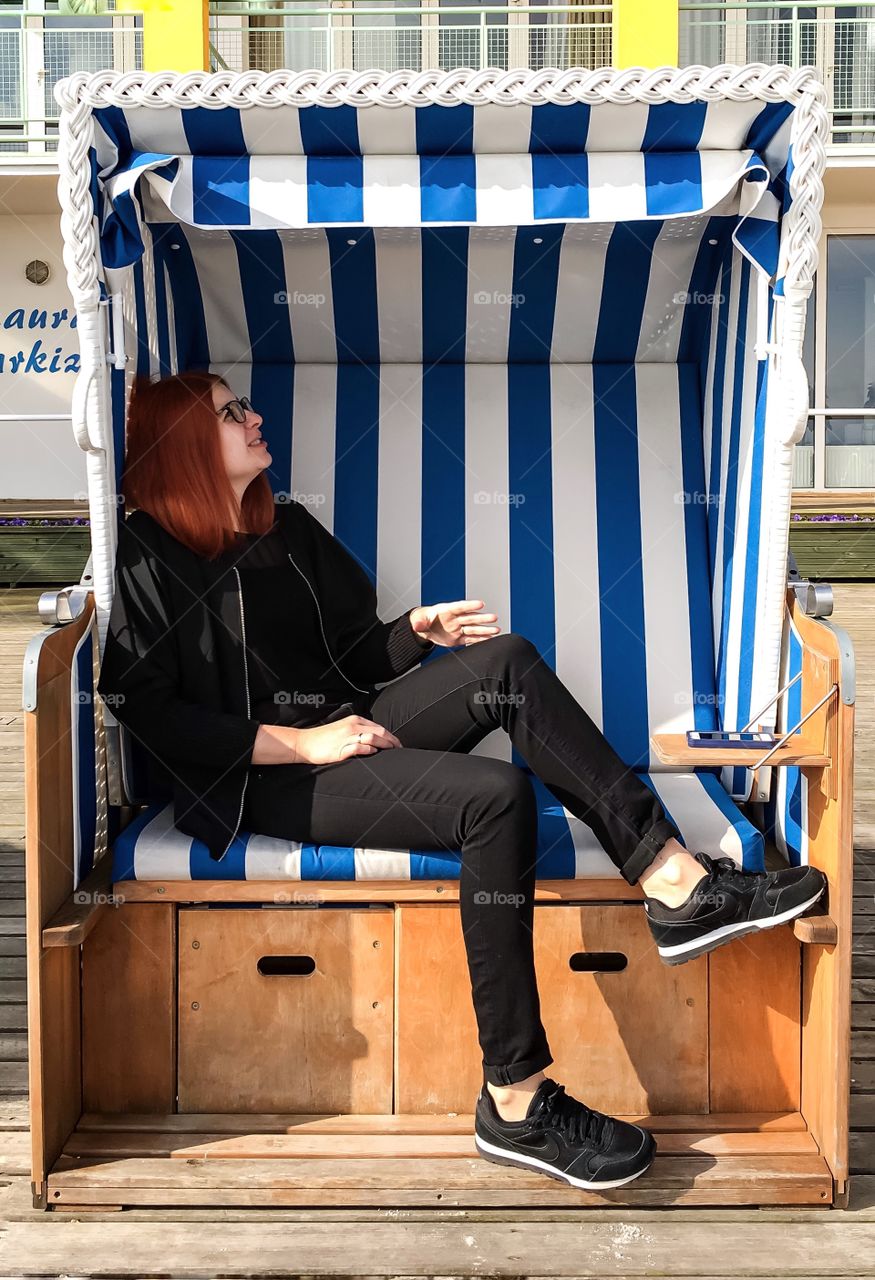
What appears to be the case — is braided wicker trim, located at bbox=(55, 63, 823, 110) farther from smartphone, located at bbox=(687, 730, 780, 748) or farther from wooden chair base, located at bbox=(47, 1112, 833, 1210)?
wooden chair base, located at bbox=(47, 1112, 833, 1210)

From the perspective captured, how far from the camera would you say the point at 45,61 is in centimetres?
982

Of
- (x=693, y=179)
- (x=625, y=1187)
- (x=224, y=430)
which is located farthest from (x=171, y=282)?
(x=625, y=1187)

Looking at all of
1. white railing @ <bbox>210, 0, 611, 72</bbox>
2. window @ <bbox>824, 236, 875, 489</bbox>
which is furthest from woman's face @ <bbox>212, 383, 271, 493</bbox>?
window @ <bbox>824, 236, 875, 489</bbox>

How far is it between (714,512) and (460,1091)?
57.7 inches

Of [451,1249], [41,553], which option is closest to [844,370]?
[41,553]

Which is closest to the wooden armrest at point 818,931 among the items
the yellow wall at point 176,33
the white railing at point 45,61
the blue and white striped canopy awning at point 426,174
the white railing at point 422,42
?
the blue and white striped canopy awning at point 426,174

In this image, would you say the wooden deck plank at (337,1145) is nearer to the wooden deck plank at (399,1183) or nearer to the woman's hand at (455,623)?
the wooden deck plank at (399,1183)

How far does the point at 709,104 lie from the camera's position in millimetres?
2059

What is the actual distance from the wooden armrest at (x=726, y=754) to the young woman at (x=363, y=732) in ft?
0.32

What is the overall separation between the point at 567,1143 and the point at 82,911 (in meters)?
0.88

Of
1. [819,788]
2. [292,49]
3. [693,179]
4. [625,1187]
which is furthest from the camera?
[292,49]

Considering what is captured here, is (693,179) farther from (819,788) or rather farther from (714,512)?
(819,788)

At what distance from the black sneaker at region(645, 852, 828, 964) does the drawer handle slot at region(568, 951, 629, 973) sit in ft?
0.51

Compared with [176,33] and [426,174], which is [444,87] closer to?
[426,174]
